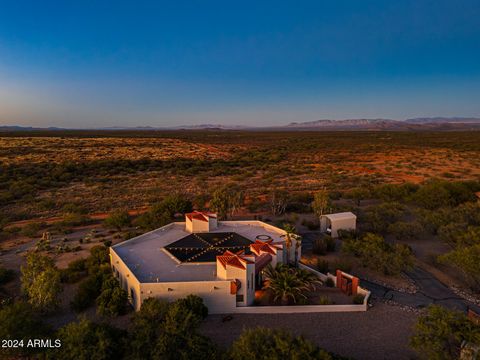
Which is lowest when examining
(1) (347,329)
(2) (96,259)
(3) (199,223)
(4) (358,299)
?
(1) (347,329)

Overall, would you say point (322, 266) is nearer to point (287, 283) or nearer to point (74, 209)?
point (287, 283)

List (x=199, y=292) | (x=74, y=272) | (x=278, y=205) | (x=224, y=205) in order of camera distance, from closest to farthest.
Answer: (x=199, y=292)
(x=74, y=272)
(x=224, y=205)
(x=278, y=205)

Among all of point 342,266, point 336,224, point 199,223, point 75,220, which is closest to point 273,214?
point 336,224

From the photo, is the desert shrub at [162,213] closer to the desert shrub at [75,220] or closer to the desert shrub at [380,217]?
the desert shrub at [75,220]

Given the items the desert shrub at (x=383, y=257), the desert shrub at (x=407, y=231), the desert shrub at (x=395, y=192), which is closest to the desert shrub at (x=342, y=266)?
the desert shrub at (x=383, y=257)

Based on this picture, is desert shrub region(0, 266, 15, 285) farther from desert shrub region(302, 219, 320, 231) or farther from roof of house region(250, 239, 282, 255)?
desert shrub region(302, 219, 320, 231)
